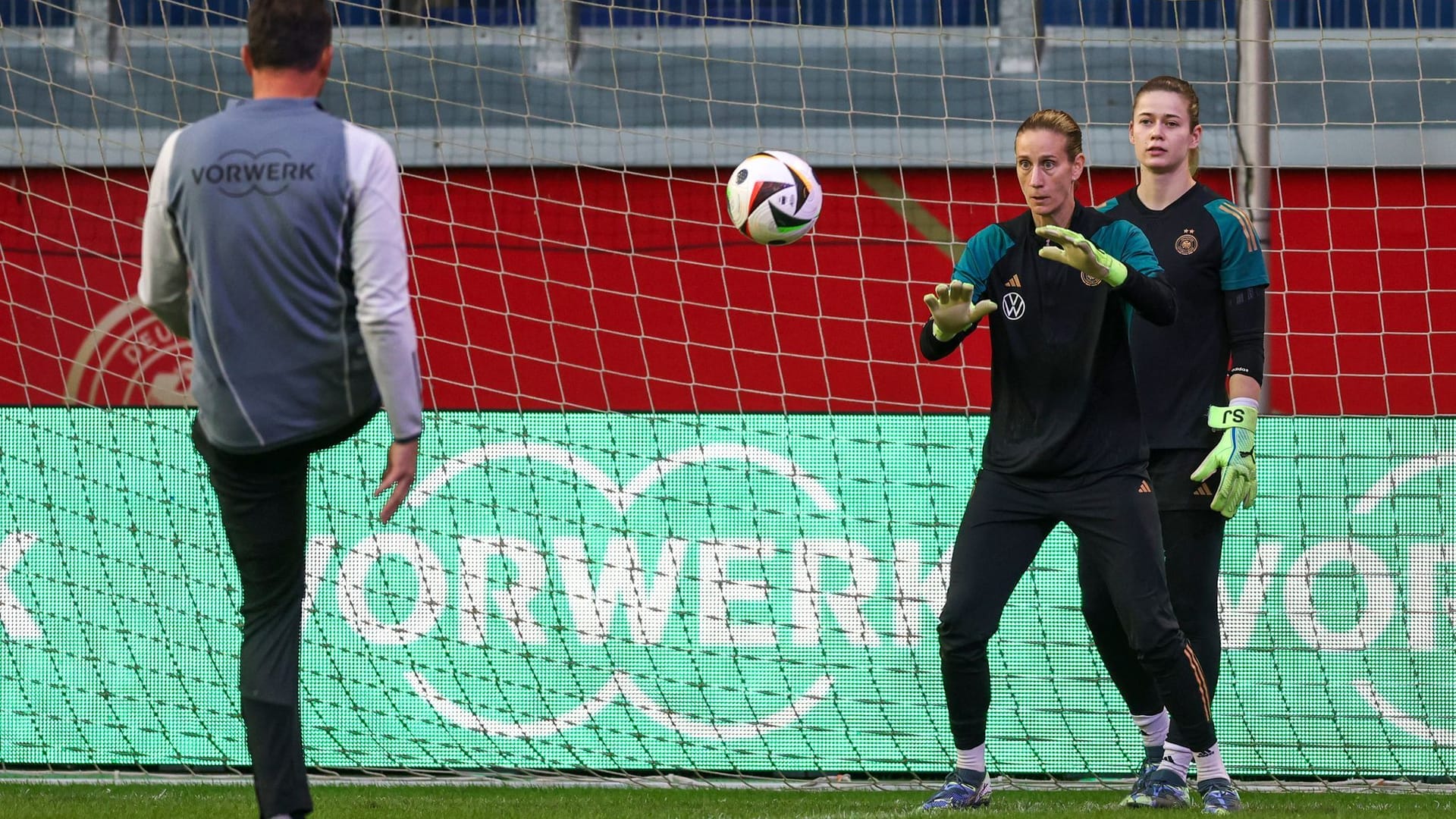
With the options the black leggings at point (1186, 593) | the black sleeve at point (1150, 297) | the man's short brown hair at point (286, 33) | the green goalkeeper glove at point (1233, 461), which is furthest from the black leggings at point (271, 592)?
the green goalkeeper glove at point (1233, 461)

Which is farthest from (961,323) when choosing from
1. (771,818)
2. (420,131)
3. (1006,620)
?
(420,131)

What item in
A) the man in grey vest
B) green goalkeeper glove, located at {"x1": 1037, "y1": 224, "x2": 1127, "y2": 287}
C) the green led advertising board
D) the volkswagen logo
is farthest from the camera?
the green led advertising board

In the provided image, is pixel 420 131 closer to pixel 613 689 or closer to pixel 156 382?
pixel 156 382

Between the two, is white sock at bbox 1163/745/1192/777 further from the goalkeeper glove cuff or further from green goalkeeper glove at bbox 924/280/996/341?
green goalkeeper glove at bbox 924/280/996/341

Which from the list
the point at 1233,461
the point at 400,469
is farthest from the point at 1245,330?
the point at 400,469

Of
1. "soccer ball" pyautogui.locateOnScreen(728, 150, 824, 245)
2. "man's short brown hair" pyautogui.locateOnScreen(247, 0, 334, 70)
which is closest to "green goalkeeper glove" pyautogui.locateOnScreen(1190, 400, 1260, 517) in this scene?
"soccer ball" pyautogui.locateOnScreen(728, 150, 824, 245)

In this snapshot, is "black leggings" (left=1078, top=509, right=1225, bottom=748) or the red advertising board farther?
the red advertising board

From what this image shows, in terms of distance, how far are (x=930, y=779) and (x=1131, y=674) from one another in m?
1.19

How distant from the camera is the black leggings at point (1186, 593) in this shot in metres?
4.37

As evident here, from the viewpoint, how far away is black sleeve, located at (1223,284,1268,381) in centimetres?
439

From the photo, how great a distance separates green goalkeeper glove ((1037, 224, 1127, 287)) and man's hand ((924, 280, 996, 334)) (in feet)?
0.64

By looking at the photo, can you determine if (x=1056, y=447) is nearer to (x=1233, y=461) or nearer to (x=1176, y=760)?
(x=1233, y=461)

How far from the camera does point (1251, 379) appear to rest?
14.4 ft

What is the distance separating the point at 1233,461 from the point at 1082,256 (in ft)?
2.66
